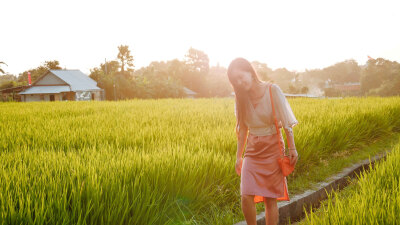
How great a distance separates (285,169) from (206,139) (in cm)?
216

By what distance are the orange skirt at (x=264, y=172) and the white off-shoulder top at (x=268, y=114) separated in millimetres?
72

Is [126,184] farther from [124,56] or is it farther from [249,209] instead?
[124,56]

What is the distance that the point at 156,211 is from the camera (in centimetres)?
244

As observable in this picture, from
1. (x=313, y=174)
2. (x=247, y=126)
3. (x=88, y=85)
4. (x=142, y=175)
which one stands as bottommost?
(x=313, y=174)

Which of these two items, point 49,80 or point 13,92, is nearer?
point 49,80

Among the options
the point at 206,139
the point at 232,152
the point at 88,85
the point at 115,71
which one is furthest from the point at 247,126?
the point at 115,71

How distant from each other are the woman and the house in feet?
125

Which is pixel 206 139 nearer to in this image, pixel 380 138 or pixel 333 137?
pixel 333 137

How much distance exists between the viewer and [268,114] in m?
2.26

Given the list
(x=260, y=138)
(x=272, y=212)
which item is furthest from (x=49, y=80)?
(x=272, y=212)

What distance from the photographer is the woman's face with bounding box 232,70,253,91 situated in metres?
2.21

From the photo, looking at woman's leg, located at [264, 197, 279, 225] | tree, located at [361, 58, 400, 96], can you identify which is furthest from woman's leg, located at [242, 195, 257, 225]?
tree, located at [361, 58, 400, 96]

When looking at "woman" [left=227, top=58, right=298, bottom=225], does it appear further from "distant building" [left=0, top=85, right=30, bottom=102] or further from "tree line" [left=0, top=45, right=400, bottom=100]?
"distant building" [left=0, top=85, right=30, bottom=102]

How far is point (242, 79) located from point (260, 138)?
1.55 ft
